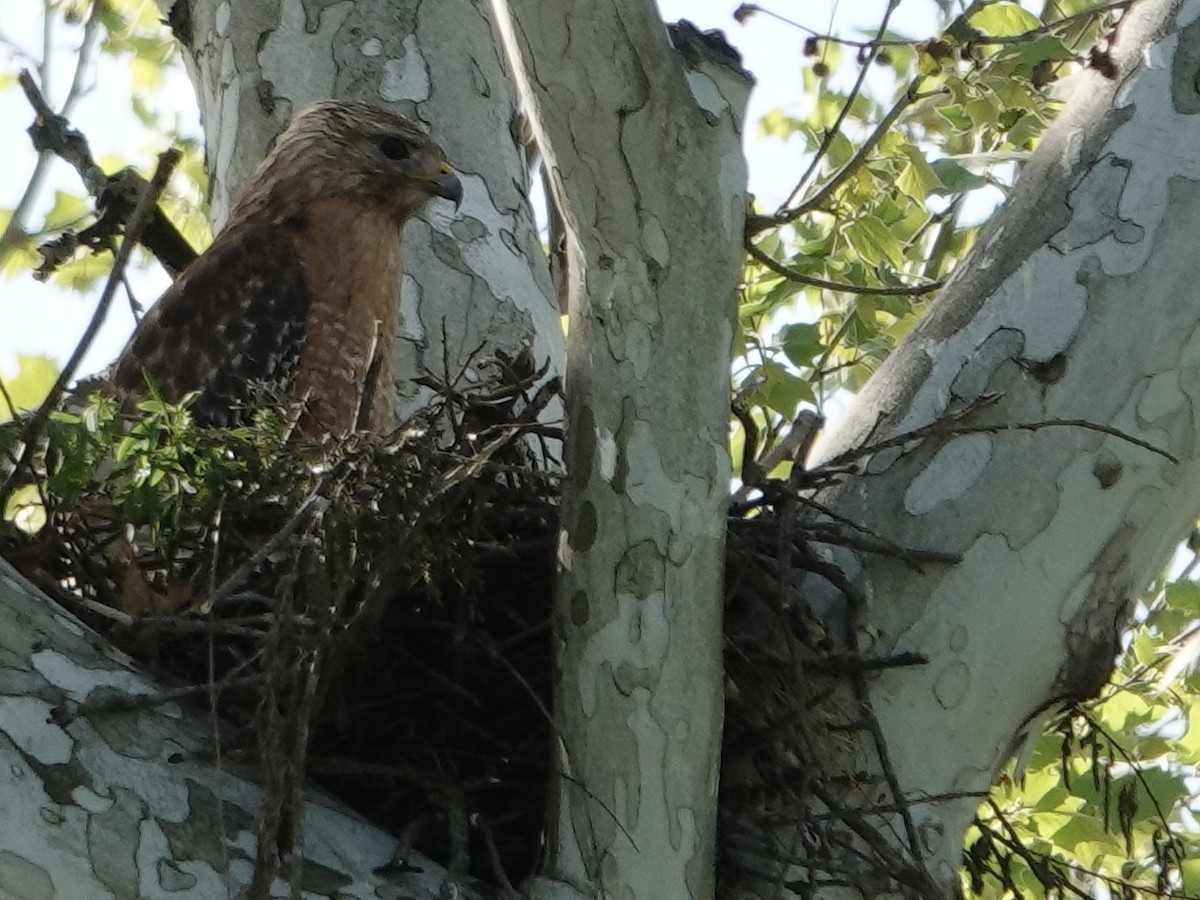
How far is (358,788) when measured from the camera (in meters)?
2.78

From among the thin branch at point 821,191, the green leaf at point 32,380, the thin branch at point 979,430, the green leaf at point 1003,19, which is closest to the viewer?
the thin branch at point 821,191

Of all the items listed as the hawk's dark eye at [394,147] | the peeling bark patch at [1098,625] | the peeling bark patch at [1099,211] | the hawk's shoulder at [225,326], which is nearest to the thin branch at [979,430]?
the peeling bark patch at [1098,625]

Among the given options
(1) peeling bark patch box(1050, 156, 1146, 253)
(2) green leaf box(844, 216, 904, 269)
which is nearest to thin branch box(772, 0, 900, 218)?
(1) peeling bark patch box(1050, 156, 1146, 253)

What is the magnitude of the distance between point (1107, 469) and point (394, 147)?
2.11 metres

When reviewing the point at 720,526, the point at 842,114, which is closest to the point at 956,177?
the point at 842,114

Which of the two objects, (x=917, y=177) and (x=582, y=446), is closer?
(x=582, y=446)

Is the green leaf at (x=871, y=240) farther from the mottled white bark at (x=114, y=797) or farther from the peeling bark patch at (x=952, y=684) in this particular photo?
the mottled white bark at (x=114, y=797)

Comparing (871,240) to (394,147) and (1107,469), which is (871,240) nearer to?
(394,147)

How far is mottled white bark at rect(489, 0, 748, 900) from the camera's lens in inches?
95.8

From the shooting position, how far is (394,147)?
4293 millimetres

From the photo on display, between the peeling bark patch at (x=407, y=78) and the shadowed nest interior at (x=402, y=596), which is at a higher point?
the peeling bark patch at (x=407, y=78)

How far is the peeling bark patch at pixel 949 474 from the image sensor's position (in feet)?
9.48

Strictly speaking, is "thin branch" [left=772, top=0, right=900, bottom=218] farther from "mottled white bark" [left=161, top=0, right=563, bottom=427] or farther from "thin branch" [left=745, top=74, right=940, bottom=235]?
"mottled white bark" [left=161, top=0, right=563, bottom=427]

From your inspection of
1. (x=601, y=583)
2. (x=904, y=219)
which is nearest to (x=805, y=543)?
(x=601, y=583)
